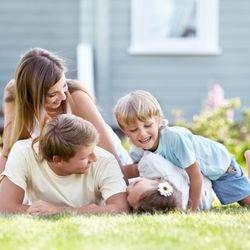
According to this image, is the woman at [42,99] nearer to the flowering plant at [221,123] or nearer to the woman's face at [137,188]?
the woman's face at [137,188]

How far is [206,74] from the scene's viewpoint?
1268cm

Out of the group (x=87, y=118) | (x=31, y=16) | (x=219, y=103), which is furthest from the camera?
(x=31, y=16)

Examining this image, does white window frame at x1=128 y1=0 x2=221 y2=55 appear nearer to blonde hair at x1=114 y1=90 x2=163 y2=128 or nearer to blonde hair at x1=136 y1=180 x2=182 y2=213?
blonde hair at x1=114 y1=90 x2=163 y2=128

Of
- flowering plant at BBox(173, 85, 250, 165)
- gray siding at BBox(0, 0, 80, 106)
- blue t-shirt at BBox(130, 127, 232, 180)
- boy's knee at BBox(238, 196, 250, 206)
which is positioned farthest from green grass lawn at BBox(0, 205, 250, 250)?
gray siding at BBox(0, 0, 80, 106)

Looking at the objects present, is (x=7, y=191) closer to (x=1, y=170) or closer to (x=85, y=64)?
(x=1, y=170)

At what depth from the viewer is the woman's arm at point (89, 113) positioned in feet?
20.8

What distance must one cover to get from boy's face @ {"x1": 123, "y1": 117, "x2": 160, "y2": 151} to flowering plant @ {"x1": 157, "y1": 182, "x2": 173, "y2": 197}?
1.14ft

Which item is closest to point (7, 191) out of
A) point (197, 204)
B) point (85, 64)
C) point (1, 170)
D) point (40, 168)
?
point (40, 168)

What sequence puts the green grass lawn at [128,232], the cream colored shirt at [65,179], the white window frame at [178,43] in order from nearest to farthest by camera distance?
1. the green grass lawn at [128,232]
2. the cream colored shirt at [65,179]
3. the white window frame at [178,43]

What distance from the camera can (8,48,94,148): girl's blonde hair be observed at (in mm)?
6074

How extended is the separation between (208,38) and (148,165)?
657cm

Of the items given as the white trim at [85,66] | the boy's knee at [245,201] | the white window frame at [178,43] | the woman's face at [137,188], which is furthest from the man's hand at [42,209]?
the white window frame at [178,43]

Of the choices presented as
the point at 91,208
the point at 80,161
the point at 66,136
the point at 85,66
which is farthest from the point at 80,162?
the point at 85,66

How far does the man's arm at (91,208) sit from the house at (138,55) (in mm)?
6616
